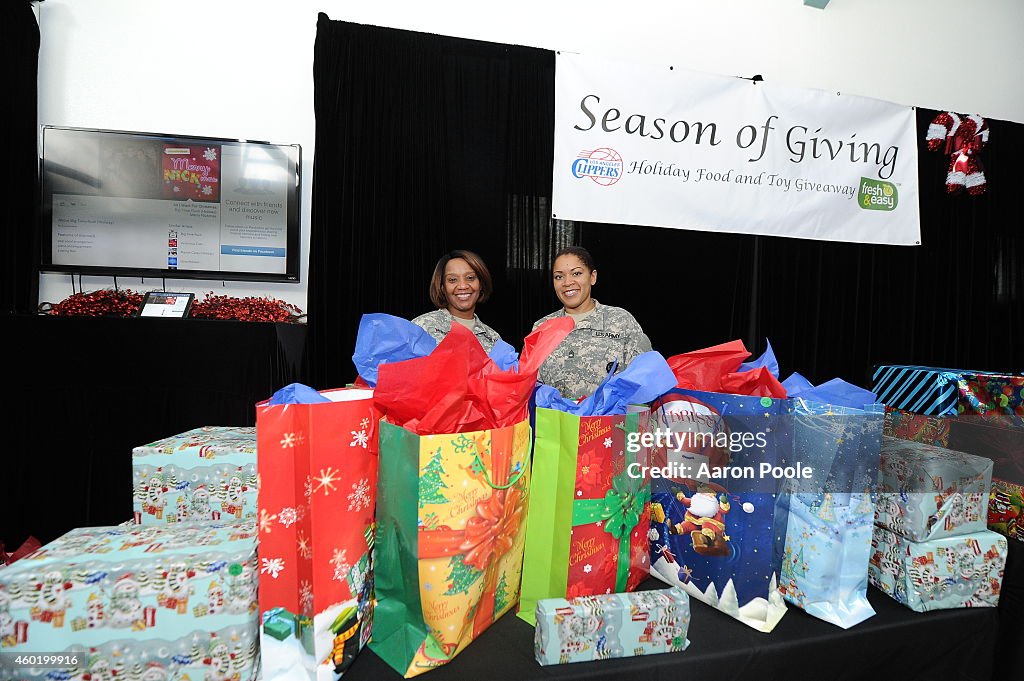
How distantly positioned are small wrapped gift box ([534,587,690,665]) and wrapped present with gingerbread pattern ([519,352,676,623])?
57mm

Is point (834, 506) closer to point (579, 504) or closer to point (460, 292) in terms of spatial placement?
point (579, 504)

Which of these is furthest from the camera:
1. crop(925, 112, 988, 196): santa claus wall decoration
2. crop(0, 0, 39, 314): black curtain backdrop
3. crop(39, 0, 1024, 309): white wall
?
crop(925, 112, 988, 196): santa claus wall decoration

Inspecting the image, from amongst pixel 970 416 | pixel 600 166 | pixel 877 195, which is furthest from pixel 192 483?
pixel 877 195

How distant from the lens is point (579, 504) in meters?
0.68

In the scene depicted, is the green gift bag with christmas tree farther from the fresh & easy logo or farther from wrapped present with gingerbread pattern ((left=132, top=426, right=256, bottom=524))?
the fresh & easy logo

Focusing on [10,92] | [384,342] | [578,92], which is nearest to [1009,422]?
[384,342]

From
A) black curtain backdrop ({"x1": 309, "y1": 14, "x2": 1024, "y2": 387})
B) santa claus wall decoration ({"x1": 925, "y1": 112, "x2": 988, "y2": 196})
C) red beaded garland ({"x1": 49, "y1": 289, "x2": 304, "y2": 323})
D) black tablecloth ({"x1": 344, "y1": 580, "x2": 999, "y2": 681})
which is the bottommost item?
black tablecloth ({"x1": 344, "y1": 580, "x2": 999, "y2": 681})

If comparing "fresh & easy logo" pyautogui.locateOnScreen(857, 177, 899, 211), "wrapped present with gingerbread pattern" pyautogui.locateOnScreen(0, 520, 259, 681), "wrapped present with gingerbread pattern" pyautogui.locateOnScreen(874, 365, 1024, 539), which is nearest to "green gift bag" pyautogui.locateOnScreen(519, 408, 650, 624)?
"wrapped present with gingerbread pattern" pyautogui.locateOnScreen(0, 520, 259, 681)

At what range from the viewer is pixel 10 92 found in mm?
2150

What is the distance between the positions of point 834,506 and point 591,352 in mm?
1196

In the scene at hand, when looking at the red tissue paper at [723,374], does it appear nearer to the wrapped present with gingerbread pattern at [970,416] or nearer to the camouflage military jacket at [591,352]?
the wrapped present with gingerbread pattern at [970,416]

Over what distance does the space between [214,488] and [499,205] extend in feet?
6.44

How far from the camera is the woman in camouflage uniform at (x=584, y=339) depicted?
1873mm

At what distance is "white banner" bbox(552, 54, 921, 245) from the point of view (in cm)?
241
